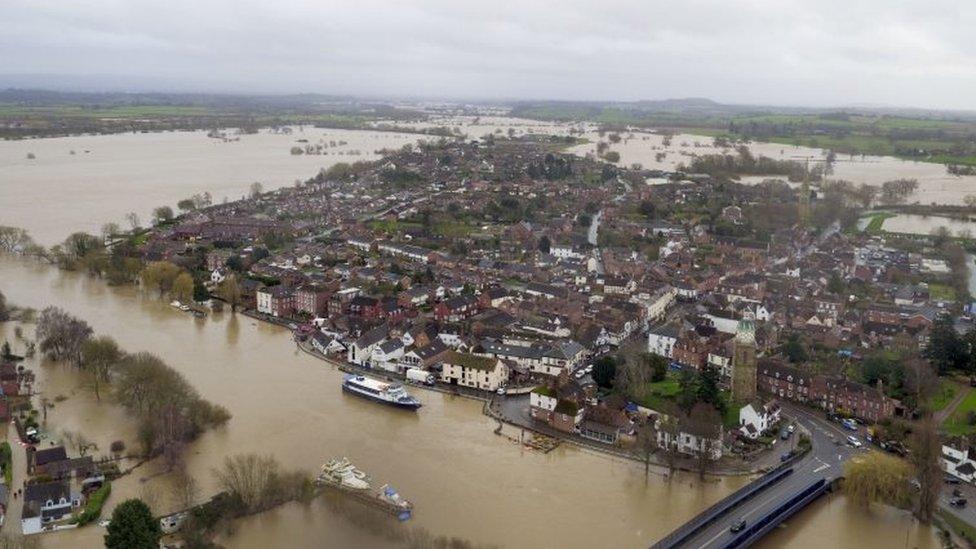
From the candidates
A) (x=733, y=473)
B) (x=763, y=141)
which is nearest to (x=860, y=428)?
(x=733, y=473)

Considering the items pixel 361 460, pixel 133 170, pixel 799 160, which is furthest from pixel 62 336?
pixel 799 160

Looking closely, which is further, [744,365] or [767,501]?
[744,365]

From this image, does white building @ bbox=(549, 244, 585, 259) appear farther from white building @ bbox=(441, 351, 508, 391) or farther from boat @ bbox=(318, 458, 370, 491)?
boat @ bbox=(318, 458, 370, 491)

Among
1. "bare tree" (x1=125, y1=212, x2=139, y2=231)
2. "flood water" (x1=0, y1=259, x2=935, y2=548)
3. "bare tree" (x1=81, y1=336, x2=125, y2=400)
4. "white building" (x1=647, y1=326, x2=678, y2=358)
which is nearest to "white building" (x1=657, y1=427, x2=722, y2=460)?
"flood water" (x1=0, y1=259, x2=935, y2=548)

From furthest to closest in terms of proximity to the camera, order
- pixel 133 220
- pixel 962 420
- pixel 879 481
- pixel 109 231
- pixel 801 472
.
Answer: pixel 133 220 → pixel 109 231 → pixel 962 420 → pixel 801 472 → pixel 879 481

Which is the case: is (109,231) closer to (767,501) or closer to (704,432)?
(704,432)

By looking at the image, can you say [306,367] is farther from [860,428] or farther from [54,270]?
[54,270]

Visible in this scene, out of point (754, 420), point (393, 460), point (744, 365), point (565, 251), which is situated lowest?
point (393, 460)
